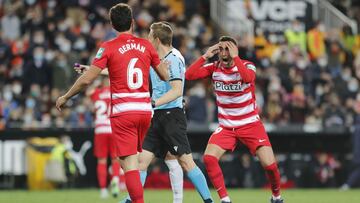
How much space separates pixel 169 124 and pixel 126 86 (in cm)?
215

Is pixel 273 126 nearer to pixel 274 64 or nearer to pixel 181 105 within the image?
pixel 274 64

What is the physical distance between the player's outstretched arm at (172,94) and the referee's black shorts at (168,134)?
70 cm

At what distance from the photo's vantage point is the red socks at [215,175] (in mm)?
14398

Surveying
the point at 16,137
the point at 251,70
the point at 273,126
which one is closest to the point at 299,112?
the point at 273,126

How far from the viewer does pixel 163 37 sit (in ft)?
45.4

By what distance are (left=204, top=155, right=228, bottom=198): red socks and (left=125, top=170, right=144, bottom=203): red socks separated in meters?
2.80

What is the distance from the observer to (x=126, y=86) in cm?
1190

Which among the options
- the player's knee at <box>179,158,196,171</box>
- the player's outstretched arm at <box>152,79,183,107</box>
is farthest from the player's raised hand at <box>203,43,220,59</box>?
the player's knee at <box>179,158,196,171</box>

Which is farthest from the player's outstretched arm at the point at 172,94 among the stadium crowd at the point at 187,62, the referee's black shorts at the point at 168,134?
the stadium crowd at the point at 187,62

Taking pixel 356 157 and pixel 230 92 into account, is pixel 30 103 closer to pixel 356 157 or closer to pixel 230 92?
pixel 356 157

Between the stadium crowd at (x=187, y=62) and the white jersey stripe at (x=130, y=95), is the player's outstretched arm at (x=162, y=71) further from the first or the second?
the stadium crowd at (x=187, y=62)

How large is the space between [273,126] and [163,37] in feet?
39.9

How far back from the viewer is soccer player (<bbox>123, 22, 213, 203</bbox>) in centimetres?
1363

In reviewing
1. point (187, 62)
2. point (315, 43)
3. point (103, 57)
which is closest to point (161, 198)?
point (103, 57)
